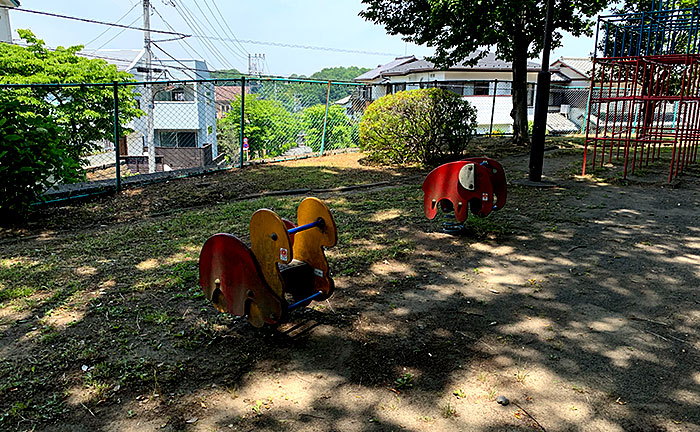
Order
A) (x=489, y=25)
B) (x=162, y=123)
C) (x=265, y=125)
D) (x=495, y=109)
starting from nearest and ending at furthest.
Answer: (x=489, y=25)
(x=265, y=125)
(x=162, y=123)
(x=495, y=109)

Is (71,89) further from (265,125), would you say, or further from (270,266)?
(265,125)

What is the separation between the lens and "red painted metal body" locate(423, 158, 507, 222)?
5.13m

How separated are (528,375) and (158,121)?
126ft

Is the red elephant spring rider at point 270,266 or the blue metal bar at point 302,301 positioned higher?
the red elephant spring rider at point 270,266

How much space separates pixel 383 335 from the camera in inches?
126

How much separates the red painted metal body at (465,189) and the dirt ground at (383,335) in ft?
1.06

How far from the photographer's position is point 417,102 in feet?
33.2

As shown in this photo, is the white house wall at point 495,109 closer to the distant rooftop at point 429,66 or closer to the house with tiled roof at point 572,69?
the distant rooftop at point 429,66

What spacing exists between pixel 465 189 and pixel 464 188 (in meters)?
0.02

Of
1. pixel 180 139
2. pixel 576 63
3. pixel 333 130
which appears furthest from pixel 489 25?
pixel 576 63

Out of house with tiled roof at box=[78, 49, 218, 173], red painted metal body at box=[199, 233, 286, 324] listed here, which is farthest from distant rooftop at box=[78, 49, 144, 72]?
red painted metal body at box=[199, 233, 286, 324]

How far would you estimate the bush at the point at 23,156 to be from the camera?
6.04 metres

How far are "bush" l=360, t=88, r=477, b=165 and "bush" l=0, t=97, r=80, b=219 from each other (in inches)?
241

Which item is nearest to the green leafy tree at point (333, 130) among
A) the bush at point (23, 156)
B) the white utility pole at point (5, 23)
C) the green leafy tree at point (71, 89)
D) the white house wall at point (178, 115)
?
the green leafy tree at point (71, 89)
